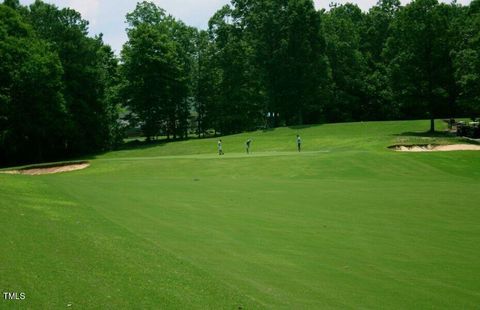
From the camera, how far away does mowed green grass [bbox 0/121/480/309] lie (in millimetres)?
8586

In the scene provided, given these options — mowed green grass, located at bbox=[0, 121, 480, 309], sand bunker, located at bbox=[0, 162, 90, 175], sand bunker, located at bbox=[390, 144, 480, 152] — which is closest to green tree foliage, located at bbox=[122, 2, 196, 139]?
sand bunker, located at bbox=[0, 162, 90, 175]

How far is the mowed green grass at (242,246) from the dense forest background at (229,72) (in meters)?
A: 38.8

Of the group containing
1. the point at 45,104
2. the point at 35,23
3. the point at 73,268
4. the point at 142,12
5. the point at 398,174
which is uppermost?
the point at 142,12

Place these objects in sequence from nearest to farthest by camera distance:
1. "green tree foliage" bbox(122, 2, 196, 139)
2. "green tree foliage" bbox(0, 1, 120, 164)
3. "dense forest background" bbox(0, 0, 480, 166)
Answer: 1. "green tree foliage" bbox(0, 1, 120, 164)
2. "dense forest background" bbox(0, 0, 480, 166)
3. "green tree foliage" bbox(122, 2, 196, 139)

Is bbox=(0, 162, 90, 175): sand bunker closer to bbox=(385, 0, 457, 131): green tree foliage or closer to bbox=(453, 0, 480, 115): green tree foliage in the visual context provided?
bbox=(385, 0, 457, 131): green tree foliage

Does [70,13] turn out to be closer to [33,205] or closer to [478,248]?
[33,205]

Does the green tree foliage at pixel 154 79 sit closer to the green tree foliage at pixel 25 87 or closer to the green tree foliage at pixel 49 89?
the green tree foliage at pixel 49 89


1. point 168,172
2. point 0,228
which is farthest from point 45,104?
point 0,228

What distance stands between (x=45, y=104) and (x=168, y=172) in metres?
28.9

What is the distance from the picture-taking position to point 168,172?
130 feet

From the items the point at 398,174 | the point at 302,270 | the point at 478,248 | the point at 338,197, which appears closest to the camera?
the point at 302,270

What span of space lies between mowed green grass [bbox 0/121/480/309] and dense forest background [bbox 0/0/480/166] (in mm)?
38804

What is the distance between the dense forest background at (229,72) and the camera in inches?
2411

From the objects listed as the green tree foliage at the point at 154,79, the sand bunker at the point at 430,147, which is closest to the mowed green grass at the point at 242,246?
the sand bunker at the point at 430,147
